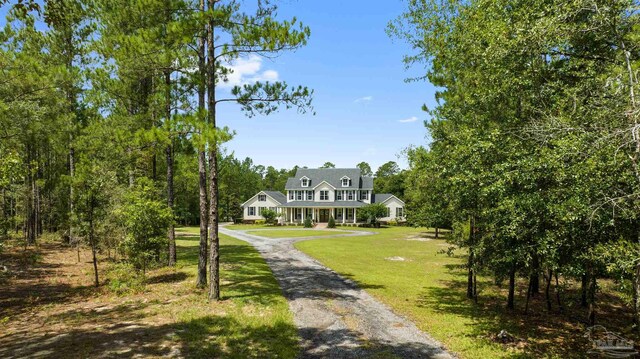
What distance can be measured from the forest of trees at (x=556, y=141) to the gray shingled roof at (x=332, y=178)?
4526cm

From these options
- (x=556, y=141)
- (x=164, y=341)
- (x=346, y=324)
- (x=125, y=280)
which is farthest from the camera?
(x=125, y=280)

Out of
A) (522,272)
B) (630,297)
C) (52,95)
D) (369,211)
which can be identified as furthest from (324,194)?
(630,297)

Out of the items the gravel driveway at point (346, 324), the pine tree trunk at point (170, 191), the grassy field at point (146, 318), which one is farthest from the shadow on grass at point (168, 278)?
the gravel driveway at point (346, 324)

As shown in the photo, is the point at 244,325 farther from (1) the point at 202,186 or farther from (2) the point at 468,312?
(2) the point at 468,312

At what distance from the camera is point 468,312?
37.2ft

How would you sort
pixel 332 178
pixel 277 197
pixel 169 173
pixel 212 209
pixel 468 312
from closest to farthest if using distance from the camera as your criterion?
pixel 212 209 → pixel 468 312 → pixel 169 173 → pixel 332 178 → pixel 277 197

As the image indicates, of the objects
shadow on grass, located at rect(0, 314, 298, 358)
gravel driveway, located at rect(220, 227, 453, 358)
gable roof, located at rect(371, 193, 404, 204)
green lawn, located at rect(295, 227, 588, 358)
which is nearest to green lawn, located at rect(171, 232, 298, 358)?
shadow on grass, located at rect(0, 314, 298, 358)

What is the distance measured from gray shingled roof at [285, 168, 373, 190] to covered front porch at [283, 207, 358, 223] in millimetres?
3845


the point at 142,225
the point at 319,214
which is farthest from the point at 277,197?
the point at 142,225

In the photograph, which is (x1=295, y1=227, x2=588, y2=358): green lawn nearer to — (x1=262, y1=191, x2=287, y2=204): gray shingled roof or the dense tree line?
the dense tree line

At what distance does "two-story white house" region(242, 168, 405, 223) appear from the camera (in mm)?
55312

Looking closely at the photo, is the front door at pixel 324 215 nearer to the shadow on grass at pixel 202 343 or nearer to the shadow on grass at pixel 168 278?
the shadow on grass at pixel 168 278

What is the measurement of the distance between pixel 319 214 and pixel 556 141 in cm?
5053

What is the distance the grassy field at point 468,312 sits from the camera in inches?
335
